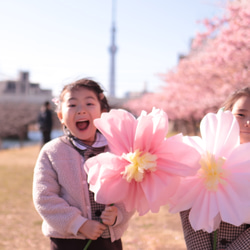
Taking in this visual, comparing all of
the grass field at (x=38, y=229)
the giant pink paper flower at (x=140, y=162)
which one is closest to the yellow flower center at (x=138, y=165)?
the giant pink paper flower at (x=140, y=162)

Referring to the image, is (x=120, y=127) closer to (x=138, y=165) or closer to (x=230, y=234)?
(x=138, y=165)

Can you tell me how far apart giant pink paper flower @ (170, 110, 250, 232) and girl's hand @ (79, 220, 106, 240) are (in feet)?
1.50

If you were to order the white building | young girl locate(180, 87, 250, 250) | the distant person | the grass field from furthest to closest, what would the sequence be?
the white building < the distant person < the grass field < young girl locate(180, 87, 250, 250)

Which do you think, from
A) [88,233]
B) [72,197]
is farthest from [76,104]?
[88,233]

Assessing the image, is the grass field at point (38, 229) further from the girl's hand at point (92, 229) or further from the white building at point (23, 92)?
the white building at point (23, 92)

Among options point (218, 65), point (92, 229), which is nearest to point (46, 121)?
point (218, 65)

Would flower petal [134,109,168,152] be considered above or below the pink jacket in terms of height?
above

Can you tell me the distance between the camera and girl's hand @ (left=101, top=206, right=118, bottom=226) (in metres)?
1.46

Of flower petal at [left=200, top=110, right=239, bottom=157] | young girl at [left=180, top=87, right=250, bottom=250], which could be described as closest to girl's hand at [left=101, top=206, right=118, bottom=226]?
young girl at [left=180, top=87, right=250, bottom=250]

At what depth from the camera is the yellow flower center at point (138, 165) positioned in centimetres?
104

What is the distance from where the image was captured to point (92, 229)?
4.91 ft

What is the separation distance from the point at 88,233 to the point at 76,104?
58cm

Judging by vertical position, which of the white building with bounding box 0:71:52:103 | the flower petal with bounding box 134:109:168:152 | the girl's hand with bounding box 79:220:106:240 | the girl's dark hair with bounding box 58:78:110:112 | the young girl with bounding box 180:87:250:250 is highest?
the girl's dark hair with bounding box 58:78:110:112

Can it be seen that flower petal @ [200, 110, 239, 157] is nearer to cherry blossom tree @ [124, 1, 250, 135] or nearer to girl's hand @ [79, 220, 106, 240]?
girl's hand @ [79, 220, 106, 240]
